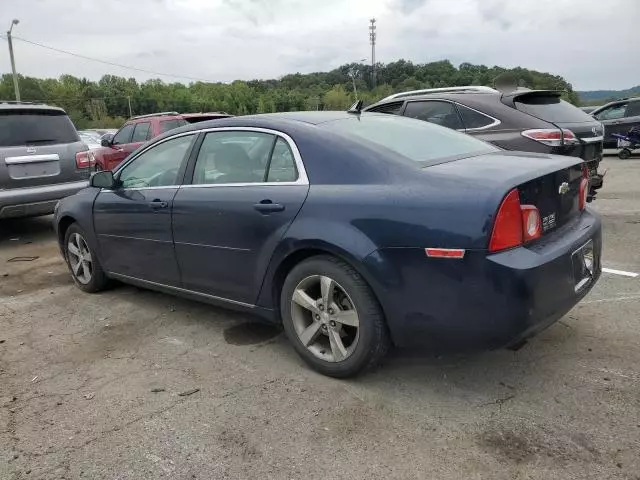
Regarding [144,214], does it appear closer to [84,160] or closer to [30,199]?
[30,199]

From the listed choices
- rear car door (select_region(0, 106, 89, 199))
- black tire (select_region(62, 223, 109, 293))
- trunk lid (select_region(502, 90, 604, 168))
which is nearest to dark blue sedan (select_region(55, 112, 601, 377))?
black tire (select_region(62, 223, 109, 293))

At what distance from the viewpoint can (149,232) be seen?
439cm

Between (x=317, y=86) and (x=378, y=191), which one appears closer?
(x=378, y=191)

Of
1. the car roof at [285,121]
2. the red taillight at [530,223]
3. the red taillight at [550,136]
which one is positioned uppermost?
the car roof at [285,121]

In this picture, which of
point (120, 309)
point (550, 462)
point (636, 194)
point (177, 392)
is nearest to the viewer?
point (550, 462)

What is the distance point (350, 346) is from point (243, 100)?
10514 cm

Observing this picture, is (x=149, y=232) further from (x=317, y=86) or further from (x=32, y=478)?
(x=317, y=86)

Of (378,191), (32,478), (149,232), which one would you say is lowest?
(32,478)

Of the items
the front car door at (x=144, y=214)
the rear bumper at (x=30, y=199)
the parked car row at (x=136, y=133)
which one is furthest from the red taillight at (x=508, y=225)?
the parked car row at (x=136, y=133)

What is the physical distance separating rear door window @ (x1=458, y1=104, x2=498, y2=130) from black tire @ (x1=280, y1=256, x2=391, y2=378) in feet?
13.9

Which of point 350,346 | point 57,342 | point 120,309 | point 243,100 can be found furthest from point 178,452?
point 243,100

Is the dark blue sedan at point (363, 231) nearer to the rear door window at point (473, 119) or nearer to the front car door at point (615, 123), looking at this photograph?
the rear door window at point (473, 119)

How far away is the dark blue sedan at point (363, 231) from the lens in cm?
282

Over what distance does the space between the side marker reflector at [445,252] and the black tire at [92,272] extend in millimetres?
3353
